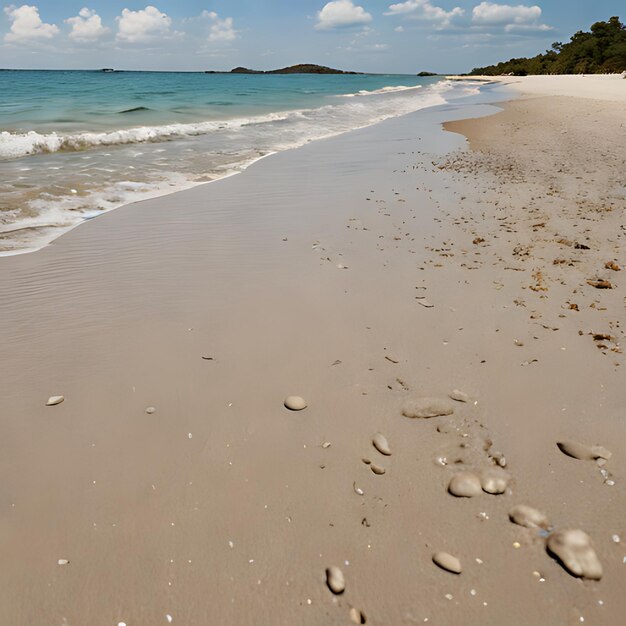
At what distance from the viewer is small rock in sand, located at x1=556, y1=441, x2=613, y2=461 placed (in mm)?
2240

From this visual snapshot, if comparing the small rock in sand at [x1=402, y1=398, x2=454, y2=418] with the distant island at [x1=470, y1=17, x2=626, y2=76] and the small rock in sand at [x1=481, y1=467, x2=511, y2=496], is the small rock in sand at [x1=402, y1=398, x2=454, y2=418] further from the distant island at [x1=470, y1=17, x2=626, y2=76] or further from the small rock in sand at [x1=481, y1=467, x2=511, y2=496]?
the distant island at [x1=470, y1=17, x2=626, y2=76]

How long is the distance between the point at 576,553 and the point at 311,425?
1.38 meters

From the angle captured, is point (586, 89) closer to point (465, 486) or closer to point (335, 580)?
point (465, 486)

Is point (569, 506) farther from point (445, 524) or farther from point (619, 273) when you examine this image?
point (619, 273)

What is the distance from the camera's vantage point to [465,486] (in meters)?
2.09

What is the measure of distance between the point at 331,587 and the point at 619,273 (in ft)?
13.8

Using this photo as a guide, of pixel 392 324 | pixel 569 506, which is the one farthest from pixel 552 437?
pixel 392 324

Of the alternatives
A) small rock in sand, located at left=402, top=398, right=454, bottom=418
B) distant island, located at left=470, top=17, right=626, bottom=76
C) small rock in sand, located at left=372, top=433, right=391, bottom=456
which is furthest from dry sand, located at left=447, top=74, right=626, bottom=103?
small rock in sand, located at left=372, top=433, right=391, bottom=456

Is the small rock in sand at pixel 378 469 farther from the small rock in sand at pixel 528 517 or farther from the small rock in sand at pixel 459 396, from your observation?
the small rock in sand at pixel 459 396

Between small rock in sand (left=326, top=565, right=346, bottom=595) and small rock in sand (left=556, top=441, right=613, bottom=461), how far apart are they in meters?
1.41

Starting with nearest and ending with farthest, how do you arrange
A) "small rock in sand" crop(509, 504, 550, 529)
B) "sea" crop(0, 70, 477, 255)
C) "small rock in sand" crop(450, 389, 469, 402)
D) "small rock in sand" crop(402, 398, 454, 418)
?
"small rock in sand" crop(509, 504, 550, 529), "small rock in sand" crop(402, 398, 454, 418), "small rock in sand" crop(450, 389, 469, 402), "sea" crop(0, 70, 477, 255)

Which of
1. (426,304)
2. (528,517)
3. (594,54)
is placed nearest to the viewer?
(528,517)

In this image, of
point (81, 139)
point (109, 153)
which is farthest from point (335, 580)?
point (81, 139)

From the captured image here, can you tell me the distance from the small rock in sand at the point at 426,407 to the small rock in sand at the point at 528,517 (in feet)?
2.25
